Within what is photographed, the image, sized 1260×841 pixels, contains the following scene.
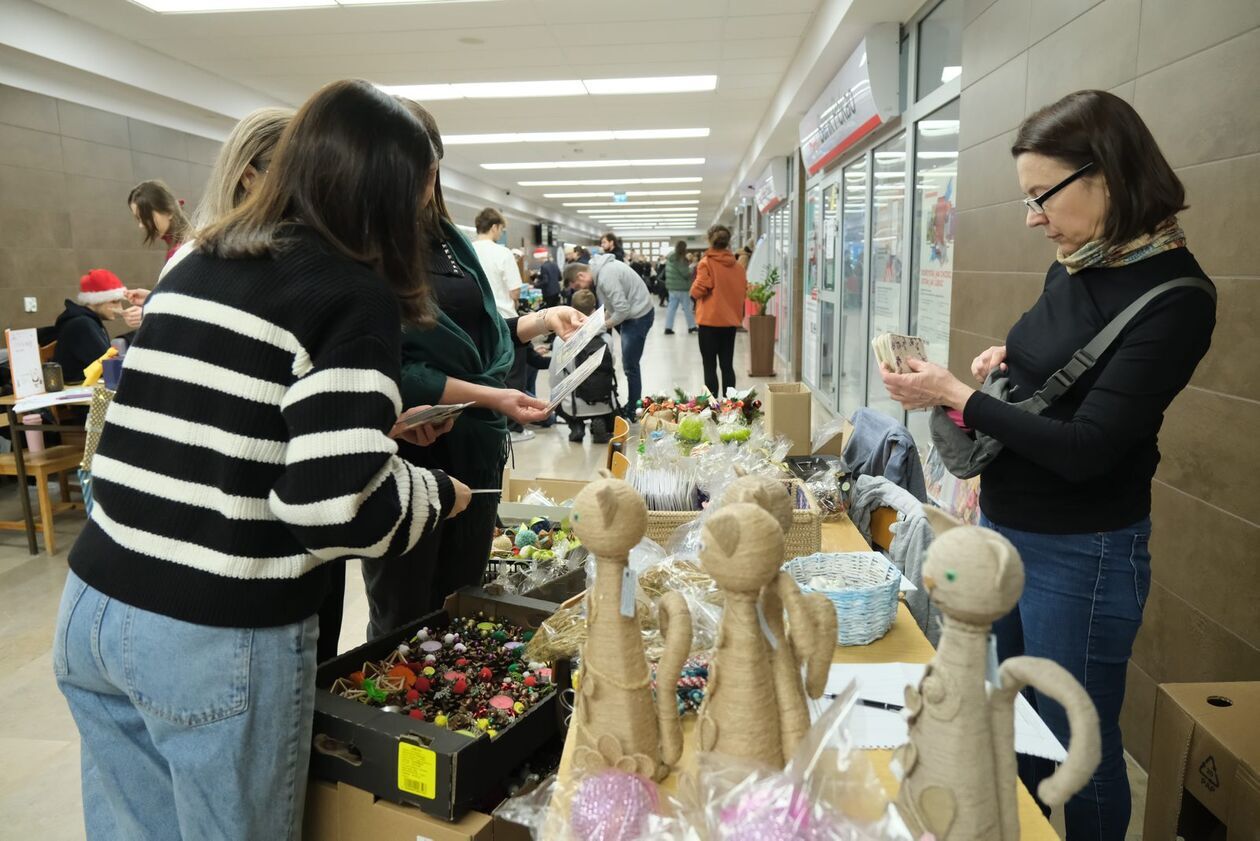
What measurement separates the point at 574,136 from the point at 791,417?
8.27m

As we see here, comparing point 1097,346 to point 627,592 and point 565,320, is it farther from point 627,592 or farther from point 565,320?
point 565,320

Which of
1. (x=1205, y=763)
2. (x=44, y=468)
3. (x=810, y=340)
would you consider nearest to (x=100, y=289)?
(x=44, y=468)

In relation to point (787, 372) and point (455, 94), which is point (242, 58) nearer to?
point (455, 94)

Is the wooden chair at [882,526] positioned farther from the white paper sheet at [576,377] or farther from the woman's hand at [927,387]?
the white paper sheet at [576,377]

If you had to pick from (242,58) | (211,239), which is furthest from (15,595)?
(242,58)

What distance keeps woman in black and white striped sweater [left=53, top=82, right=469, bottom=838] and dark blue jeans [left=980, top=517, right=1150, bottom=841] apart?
108 centimetres

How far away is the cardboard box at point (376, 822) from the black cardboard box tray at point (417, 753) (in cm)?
2

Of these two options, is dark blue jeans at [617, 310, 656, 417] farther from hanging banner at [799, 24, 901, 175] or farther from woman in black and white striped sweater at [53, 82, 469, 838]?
woman in black and white striped sweater at [53, 82, 469, 838]

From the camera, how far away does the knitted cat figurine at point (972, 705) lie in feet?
2.18

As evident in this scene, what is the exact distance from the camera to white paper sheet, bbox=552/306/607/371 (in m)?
1.89

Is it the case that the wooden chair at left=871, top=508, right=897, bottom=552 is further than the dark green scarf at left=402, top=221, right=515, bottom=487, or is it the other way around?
the wooden chair at left=871, top=508, right=897, bottom=552

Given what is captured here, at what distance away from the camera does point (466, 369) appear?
1.91 metres

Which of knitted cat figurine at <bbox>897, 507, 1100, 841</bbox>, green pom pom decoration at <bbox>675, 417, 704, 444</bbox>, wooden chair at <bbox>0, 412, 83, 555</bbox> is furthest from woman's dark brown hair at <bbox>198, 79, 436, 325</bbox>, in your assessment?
wooden chair at <bbox>0, 412, 83, 555</bbox>

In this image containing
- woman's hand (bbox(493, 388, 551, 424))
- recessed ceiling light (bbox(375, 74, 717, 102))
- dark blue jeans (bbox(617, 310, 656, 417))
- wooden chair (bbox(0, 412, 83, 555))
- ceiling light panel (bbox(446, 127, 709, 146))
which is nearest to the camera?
woman's hand (bbox(493, 388, 551, 424))
